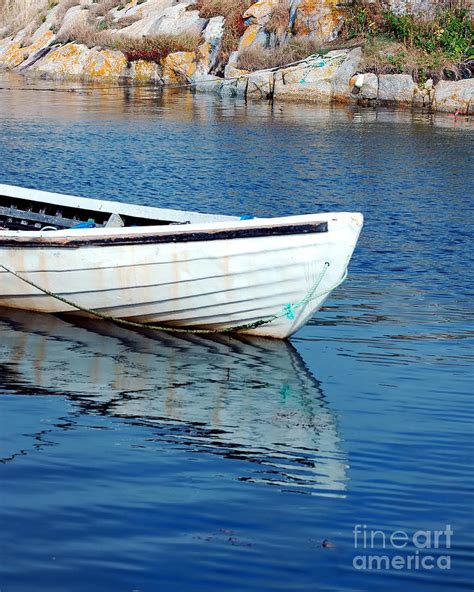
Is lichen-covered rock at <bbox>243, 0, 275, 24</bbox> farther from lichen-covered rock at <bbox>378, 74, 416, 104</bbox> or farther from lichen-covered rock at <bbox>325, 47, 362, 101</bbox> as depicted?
lichen-covered rock at <bbox>378, 74, 416, 104</bbox>

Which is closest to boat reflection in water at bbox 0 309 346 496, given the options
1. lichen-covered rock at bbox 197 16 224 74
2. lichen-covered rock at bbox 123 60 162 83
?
lichen-covered rock at bbox 197 16 224 74

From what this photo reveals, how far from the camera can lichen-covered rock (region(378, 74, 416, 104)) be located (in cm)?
3847

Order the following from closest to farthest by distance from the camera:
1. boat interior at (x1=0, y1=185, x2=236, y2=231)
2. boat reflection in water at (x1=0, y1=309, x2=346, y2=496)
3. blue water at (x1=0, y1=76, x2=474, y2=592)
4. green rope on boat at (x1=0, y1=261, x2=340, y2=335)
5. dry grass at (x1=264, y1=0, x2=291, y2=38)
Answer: blue water at (x1=0, y1=76, x2=474, y2=592), boat reflection in water at (x1=0, y1=309, x2=346, y2=496), green rope on boat at (x1=0, y1=261, x2=340, y2=335), boat interior at (x1=0, y1=185, x2=236, y2=231), dry grass at (x1=264, y1=0, x2=291, y2=38)

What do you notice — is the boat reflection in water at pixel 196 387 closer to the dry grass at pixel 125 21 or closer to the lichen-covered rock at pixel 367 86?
the lichen-covered rock at pixel 367 86

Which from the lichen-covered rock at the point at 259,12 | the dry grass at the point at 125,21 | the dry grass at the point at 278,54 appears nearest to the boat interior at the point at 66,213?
the dry grass at the point at 278,54

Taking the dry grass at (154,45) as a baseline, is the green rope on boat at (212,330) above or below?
below

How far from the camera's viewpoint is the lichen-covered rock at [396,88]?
3847cm

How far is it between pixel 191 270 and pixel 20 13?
5787 centimetres

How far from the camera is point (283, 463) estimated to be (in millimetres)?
7488

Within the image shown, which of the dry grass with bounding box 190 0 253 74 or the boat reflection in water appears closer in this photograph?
the boat reflection in water

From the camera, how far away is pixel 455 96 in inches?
1463

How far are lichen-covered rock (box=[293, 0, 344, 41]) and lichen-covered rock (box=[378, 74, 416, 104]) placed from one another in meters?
5.51

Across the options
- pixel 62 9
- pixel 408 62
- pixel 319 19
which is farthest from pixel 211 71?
pixel 62 9

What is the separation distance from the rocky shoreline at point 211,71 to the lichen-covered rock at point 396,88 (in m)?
0.04
